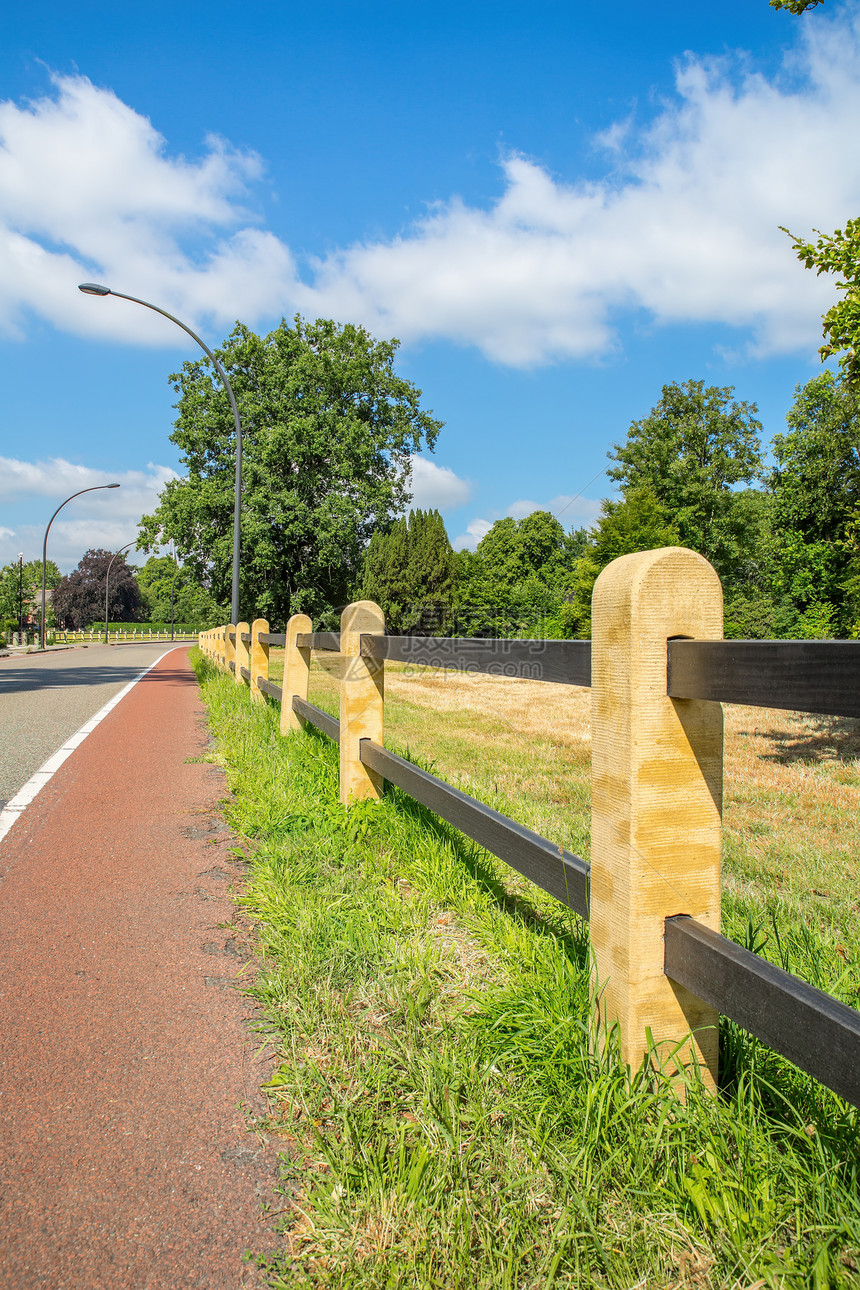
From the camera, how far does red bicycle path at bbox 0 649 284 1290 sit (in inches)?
57.4

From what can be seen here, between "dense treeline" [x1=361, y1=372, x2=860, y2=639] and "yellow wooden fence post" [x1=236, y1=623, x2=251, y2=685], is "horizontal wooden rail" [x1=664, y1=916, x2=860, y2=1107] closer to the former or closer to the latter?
"yellow wooden fence post" [x1=236, y1=623, x2=251, y2=685]

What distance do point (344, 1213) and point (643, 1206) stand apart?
587mm

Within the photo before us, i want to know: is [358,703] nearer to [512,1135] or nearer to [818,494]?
[512,1135]

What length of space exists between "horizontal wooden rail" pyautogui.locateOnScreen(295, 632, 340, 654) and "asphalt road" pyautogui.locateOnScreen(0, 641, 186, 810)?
93.1 inches

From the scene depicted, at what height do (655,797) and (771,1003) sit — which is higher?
(655,797)

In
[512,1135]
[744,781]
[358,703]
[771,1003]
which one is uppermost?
[358,703]

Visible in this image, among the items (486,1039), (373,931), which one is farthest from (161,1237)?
(373,931)

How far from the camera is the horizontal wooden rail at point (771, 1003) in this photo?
1159 mm

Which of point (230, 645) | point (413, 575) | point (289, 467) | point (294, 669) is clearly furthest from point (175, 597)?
point (294, 669)

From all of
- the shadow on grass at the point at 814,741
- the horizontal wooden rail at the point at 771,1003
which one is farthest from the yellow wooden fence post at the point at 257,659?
the horizontal wooden rail at the point at 771,1003

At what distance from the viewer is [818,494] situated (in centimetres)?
2273

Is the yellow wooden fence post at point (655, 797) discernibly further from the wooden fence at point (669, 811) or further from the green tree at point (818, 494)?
the green tree at point (818, 494)

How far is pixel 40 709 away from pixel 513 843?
10550 millimetres

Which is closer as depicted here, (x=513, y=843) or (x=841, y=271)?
(x=513, y=843)
